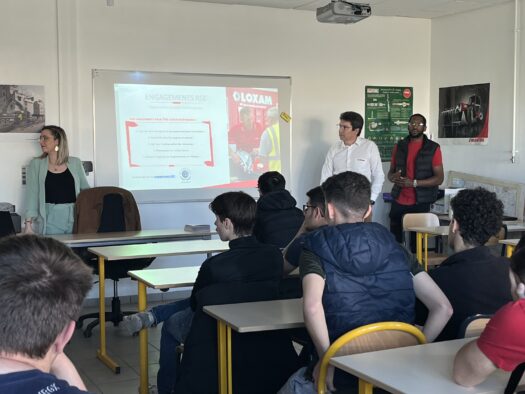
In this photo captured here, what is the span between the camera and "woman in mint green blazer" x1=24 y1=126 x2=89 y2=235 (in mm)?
5855

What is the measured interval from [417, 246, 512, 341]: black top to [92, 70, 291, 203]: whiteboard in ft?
14.3

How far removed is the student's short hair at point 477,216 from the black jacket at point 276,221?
168cm

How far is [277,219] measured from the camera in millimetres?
4473

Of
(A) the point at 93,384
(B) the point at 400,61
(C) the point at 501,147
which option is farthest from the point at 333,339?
(B) the point at 400,61

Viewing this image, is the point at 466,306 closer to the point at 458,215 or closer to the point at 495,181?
the point at 458,215

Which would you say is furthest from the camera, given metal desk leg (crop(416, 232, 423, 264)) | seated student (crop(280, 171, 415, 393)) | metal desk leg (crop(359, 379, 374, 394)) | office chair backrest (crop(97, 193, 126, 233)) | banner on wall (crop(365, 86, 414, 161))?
banner on wall (crop(365, 86, 414, 161))

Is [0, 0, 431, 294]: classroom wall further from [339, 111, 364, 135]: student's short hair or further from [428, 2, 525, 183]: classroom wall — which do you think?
[339, 111, 364, 135]: student's short hair

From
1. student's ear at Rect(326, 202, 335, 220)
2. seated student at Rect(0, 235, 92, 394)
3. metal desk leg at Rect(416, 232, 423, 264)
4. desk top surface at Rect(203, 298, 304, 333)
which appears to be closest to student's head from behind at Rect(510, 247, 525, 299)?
student's ear at Rect(326, 202, 335, 220)

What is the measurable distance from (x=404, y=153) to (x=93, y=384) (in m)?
4.16

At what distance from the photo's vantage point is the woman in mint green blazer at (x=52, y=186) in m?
5.86

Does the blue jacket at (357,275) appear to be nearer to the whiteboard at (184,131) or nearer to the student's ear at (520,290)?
the student's ear at (520,290)

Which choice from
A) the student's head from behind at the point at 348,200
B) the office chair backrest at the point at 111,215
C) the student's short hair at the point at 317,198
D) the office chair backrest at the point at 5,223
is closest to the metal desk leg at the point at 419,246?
the student's short hair at the point at 317,198

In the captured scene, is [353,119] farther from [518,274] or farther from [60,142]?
[518,274]

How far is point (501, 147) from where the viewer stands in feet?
22.9
